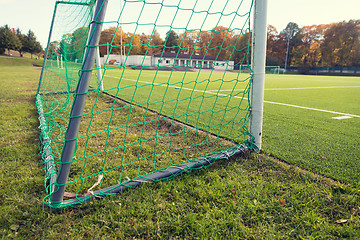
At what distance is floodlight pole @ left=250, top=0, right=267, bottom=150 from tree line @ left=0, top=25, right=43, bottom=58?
6481cm

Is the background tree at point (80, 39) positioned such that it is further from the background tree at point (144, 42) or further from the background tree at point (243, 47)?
the background tree at point (243, 47)

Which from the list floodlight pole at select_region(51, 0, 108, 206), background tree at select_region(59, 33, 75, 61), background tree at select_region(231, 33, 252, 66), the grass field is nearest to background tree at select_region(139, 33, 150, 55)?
floodlight pole at select_region(51, 0, 108, 206)

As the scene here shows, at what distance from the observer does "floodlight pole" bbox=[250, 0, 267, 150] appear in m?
2.06

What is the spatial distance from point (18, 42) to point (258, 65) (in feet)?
218

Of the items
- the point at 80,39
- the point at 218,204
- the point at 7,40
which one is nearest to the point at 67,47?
the point at 80,39

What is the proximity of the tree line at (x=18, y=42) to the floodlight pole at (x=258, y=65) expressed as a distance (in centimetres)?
6481

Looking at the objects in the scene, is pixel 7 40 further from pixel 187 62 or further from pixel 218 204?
pixel 218 204

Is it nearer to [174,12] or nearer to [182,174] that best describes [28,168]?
[182,174]

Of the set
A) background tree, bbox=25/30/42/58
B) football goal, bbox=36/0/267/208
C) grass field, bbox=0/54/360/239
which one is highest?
background tree, bbox=25/30/42/58

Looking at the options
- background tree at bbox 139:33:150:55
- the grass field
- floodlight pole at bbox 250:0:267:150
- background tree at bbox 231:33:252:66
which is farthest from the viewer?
background tree at bbox 231:33:252:66

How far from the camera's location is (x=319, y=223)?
1.37m

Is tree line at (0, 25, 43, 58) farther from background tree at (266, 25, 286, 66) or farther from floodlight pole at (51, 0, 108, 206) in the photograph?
floodlight pole at (51, 0, 108, 206)

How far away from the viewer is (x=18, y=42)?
53375 millimetres

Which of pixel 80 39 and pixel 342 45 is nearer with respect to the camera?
pixel 80 39
